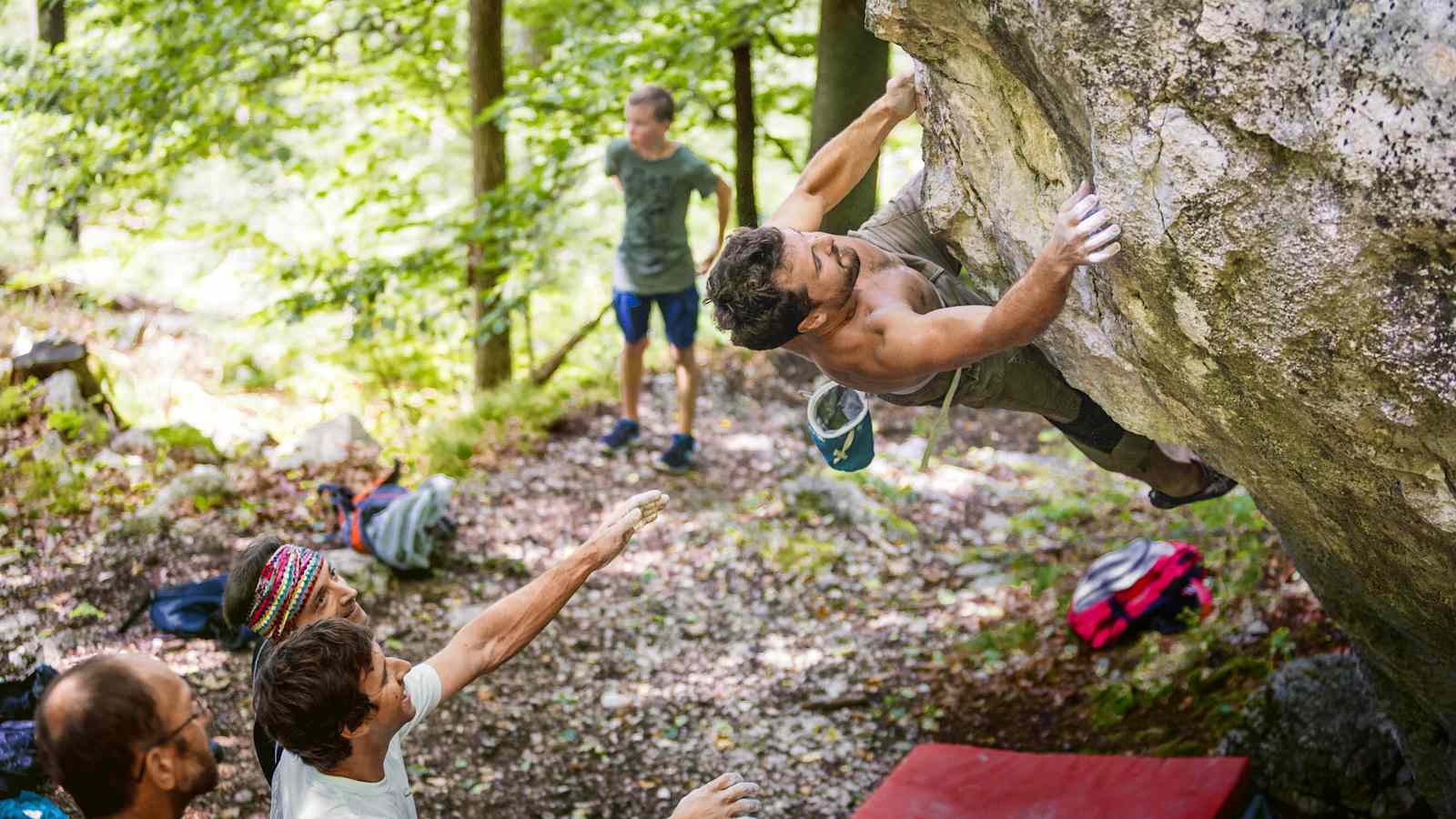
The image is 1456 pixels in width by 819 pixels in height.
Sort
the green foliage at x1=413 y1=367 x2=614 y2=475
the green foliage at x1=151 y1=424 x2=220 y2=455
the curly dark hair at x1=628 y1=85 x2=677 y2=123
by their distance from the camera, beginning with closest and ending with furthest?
the curly dark hair at x1=628 y1=85 x2=677 y2=123
the green foliage at x1=151 y1=424 x2=220 y2=455
the green foliage at x1=413 y1=367 x2=614 y2=475

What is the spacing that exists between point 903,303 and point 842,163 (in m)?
0.63

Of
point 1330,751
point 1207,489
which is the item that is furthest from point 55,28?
point 1330,751

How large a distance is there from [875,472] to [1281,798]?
163 inches

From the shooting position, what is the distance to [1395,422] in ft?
7.82

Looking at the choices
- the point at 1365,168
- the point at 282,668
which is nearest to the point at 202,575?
the point at 282,668

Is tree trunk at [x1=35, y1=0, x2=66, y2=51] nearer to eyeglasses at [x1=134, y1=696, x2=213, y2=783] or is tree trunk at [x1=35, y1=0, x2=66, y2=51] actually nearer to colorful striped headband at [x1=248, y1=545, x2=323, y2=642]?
colorful striped headband at [x1=248, y1=545, x2=323, y2=642]

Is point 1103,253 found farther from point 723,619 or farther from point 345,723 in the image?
point 723,619

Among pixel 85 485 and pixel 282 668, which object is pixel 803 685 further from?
pixel 85 485

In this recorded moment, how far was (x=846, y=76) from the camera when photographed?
6.27 metres

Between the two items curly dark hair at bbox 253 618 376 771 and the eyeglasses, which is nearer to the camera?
the eyeglasses

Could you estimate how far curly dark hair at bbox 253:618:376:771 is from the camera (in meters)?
2.40

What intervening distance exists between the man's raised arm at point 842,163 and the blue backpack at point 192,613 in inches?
134

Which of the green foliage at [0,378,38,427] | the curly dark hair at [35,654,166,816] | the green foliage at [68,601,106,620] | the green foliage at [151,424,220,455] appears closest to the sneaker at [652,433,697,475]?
the green foliage at [151,424,220,455]

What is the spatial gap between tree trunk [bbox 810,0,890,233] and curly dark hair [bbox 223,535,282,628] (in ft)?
13.1
